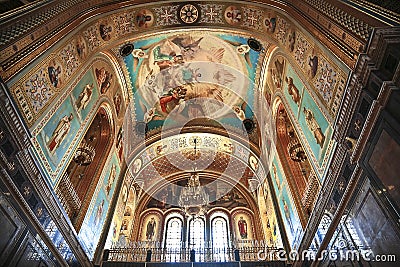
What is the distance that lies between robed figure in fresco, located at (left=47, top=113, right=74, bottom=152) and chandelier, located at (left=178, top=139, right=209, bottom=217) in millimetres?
8424

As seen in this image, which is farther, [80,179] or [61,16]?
[80,179]

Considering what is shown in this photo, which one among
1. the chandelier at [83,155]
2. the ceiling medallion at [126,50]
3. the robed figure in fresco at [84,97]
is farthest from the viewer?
the ceiling medallion at [126,50]

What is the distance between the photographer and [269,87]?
1252cm

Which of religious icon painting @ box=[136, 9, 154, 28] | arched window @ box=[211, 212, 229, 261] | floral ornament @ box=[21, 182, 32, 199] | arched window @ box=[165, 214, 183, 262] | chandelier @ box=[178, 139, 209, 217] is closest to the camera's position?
floral ornament @ box=[21, 182, 32, 199]

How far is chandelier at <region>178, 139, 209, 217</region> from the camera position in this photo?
642 inches

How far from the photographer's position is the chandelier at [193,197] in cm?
1630

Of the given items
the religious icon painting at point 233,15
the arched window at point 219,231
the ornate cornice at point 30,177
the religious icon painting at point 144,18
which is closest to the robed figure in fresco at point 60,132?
the ornate cornice at point 30,177

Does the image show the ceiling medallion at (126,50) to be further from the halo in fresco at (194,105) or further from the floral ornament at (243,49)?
the floral ornament at (243,49)

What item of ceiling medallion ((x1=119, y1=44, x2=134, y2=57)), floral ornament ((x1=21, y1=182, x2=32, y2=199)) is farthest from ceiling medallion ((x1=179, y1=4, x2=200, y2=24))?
floral ornament ((x1=21, y1=182, x2=32, y2=199))

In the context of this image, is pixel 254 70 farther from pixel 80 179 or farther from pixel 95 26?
pixel 80 179

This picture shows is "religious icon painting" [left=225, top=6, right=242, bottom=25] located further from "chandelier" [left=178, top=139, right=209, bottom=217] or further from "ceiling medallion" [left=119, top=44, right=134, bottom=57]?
"chandelier" [left=178, top=139, right=209, bottom=217]

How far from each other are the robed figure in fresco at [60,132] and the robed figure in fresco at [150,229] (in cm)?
790

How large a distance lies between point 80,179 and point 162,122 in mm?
6074

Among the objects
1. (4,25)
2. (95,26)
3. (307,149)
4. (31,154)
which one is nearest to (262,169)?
(307,149)
